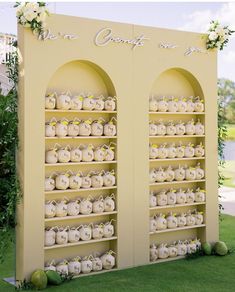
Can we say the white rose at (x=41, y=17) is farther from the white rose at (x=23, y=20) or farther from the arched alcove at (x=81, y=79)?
the arched alcove at (x=81, y=79)

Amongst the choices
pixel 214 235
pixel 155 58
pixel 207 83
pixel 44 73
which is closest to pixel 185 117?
pixel 207 83

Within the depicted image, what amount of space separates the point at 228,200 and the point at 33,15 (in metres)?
7.01

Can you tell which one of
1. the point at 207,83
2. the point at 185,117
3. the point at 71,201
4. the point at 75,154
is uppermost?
the point at 207,83

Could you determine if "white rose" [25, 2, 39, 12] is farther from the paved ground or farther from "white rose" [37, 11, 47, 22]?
the paved ground

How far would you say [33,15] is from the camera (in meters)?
4.54

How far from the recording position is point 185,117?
602cm

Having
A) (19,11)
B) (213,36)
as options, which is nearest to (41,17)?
(19,11)

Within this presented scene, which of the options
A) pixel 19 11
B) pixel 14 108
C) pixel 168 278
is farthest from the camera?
pixel 168 278

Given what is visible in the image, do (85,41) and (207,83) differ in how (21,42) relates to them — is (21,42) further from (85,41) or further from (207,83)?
(207,83)

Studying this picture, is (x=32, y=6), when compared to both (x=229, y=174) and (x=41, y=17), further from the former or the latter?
(x=229, y=174)

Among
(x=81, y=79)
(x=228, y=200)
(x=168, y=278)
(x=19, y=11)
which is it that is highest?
(x=19, y=11)

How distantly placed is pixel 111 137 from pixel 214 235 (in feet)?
6.30

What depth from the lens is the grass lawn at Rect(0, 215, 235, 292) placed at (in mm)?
4688

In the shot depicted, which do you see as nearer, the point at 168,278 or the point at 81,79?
the point at 168,278
